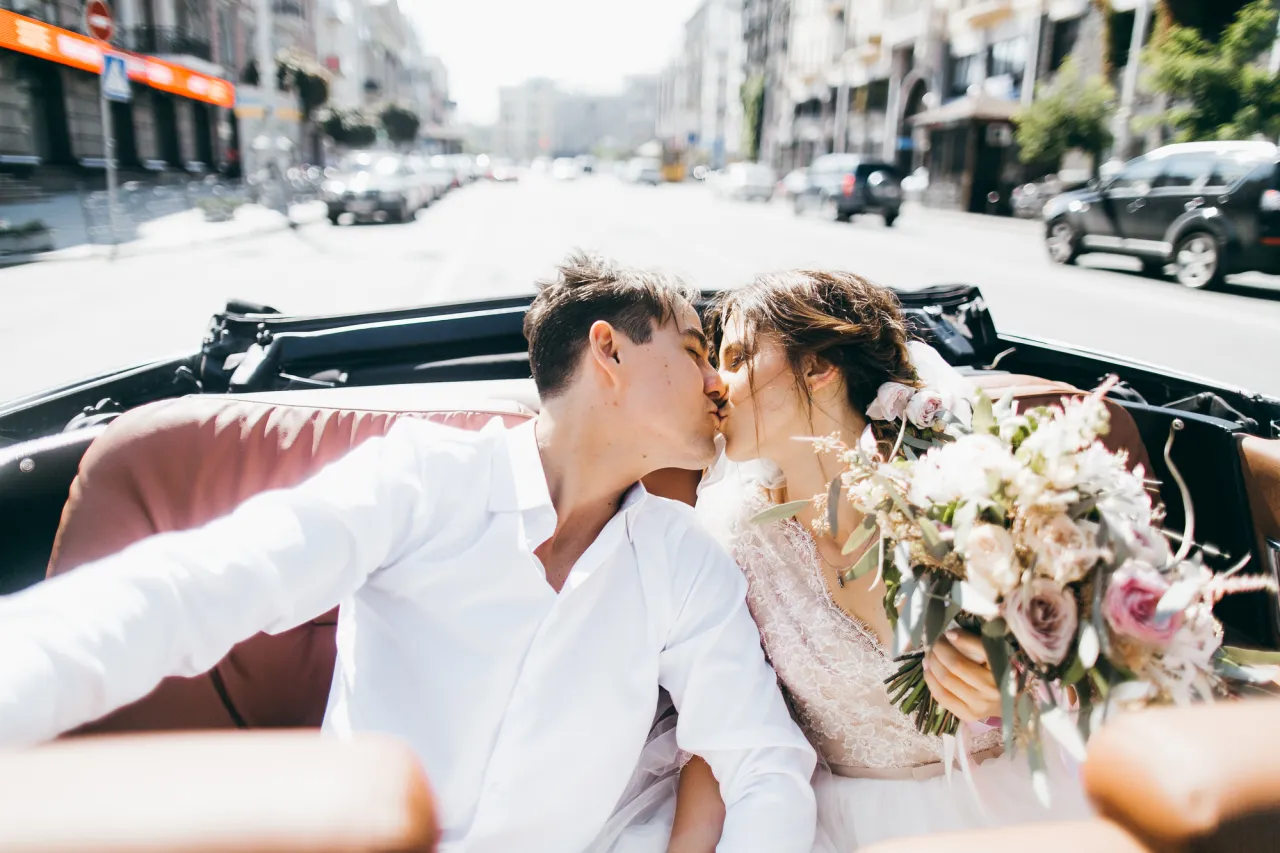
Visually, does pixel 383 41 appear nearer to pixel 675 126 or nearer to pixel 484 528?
pixel 675 126

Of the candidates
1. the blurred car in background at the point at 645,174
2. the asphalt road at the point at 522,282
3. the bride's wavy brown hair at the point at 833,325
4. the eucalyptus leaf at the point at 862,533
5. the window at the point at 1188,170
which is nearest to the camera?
the eucalyptus leaf at the point at 862,533

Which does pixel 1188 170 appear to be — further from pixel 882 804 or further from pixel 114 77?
pixel 114 77

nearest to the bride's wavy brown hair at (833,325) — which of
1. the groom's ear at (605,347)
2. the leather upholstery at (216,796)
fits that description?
the groom's ear at (605,347)

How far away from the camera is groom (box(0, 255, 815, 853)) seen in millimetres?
1491

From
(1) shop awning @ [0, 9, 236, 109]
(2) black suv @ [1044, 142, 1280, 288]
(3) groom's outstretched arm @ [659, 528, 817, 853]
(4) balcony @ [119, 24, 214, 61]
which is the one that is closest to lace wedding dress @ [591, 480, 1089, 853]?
(3) groom's outstretched arm @ [659, 528, 817, 853]

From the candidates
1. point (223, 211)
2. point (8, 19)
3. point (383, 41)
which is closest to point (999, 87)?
point (223, 211)

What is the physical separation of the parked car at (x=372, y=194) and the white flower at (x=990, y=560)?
21977mm

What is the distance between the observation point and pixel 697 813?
170 cm

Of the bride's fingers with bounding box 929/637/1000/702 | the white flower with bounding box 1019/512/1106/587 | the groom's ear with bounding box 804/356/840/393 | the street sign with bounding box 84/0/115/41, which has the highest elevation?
the street sign with bounding box 84/0/115/41

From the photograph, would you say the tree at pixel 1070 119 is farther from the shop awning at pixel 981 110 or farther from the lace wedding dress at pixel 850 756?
the lace wedding dress at pixel 850 756

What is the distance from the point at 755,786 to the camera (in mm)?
1578

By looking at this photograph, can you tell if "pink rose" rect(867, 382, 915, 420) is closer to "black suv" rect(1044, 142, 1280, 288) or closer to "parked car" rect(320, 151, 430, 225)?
"black suv" rect(1044, 142, 1280, 288)

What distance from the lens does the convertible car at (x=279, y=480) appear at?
65 cm

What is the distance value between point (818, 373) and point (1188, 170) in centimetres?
1292
